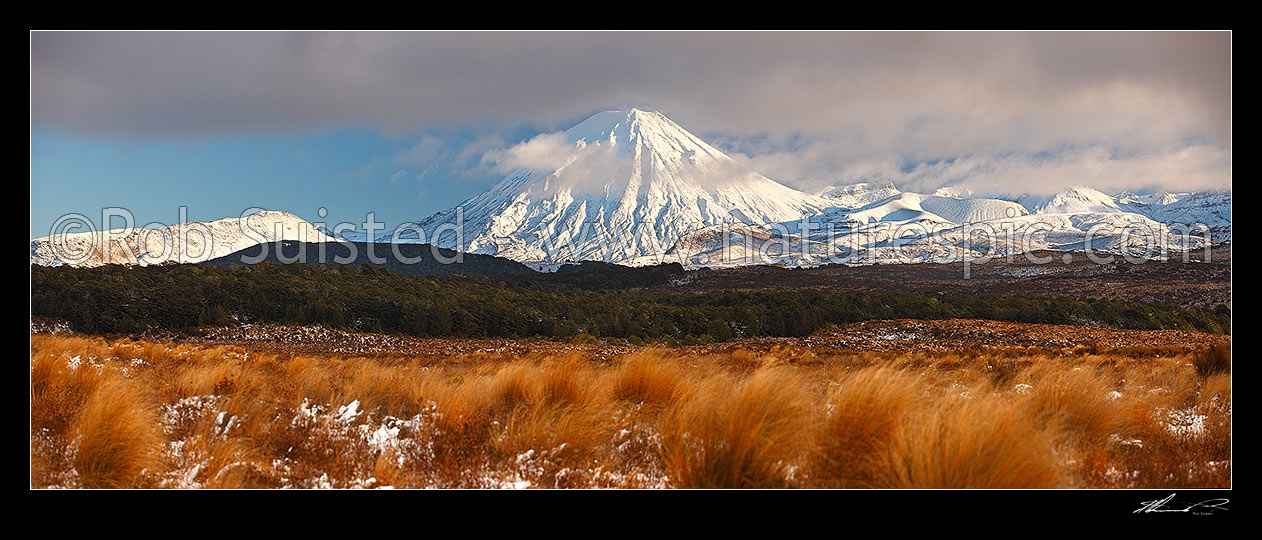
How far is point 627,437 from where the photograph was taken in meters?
3.44

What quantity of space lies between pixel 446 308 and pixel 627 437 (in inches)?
923

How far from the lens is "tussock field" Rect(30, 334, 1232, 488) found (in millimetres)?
2930

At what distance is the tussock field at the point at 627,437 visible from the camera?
9.61ft
